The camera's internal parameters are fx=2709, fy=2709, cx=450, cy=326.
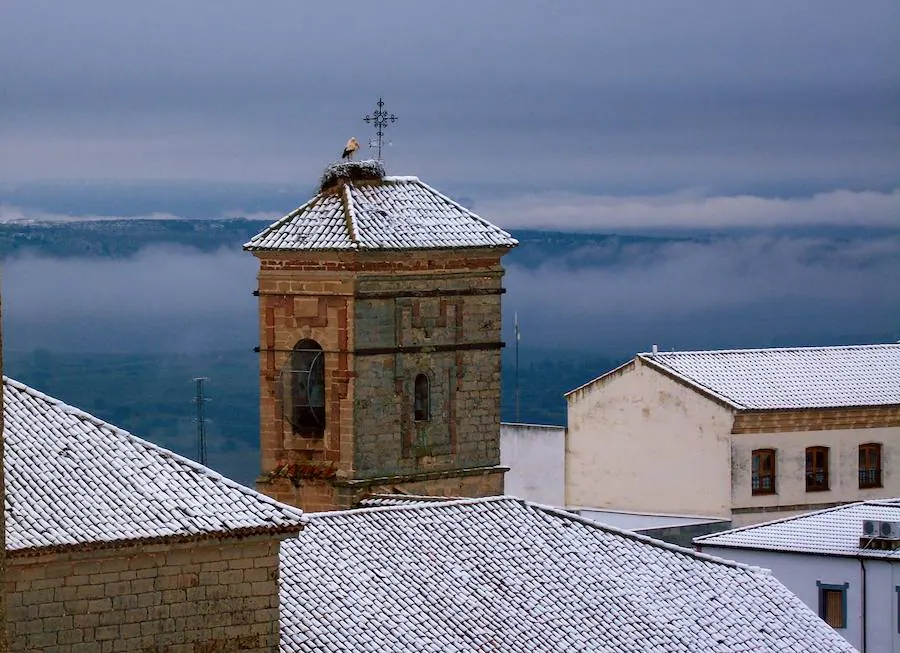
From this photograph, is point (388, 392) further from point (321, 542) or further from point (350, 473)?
point (321, 542)

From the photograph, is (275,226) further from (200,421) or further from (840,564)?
(200,421)

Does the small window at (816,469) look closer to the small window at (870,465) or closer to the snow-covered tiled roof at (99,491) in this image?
the small window at (870,465)

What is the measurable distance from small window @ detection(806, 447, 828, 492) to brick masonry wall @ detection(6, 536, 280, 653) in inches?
764

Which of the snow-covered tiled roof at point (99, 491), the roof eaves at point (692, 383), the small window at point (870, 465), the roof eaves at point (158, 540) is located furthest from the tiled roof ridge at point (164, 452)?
the small window at point (870, 465)

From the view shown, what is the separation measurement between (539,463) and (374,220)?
1390cm

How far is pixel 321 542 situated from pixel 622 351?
128 ft

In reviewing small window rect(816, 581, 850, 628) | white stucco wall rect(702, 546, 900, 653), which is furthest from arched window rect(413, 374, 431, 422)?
small window rect(816, 581, 850, 628)

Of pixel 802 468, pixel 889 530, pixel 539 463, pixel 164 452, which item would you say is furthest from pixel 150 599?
pixel 539 463

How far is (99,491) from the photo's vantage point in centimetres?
2042

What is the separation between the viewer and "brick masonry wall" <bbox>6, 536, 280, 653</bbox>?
19453 millimetres

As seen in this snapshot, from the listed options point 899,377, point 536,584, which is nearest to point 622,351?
point 899,377

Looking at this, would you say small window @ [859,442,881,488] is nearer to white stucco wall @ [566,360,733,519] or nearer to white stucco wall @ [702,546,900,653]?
white stucco wall @ [566,360,733,519]

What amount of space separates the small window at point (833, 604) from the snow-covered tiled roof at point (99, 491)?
12.2 meters

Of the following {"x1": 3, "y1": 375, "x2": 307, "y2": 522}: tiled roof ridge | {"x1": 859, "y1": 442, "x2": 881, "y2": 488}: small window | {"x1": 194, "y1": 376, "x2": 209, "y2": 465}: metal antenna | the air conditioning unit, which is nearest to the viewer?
{"x1": 3, "y1": 375, "x2": 307, "y2": 522}: tiled roof ridge
